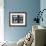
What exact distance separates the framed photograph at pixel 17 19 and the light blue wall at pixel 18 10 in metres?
0.13

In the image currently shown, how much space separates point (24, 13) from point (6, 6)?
0.80 meters

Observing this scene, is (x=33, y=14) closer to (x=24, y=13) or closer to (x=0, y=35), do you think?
(x=24, y=13)

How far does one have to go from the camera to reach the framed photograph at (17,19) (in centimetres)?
574

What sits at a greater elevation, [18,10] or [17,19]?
[18,10]

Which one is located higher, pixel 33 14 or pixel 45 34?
pixel 33 14

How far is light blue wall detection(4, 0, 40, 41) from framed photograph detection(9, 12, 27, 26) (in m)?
0.13

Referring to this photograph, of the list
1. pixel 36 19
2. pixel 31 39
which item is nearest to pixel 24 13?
pixel 36 19

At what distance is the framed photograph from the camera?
18.8 ft

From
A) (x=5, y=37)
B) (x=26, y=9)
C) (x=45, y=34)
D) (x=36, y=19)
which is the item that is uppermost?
(x=26, y=9)

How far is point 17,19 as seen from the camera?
5.75 meters

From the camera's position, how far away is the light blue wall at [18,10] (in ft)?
18.8

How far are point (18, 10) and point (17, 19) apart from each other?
38cm

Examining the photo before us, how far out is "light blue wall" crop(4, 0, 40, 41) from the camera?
572 centimetres

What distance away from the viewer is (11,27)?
5754 mm
